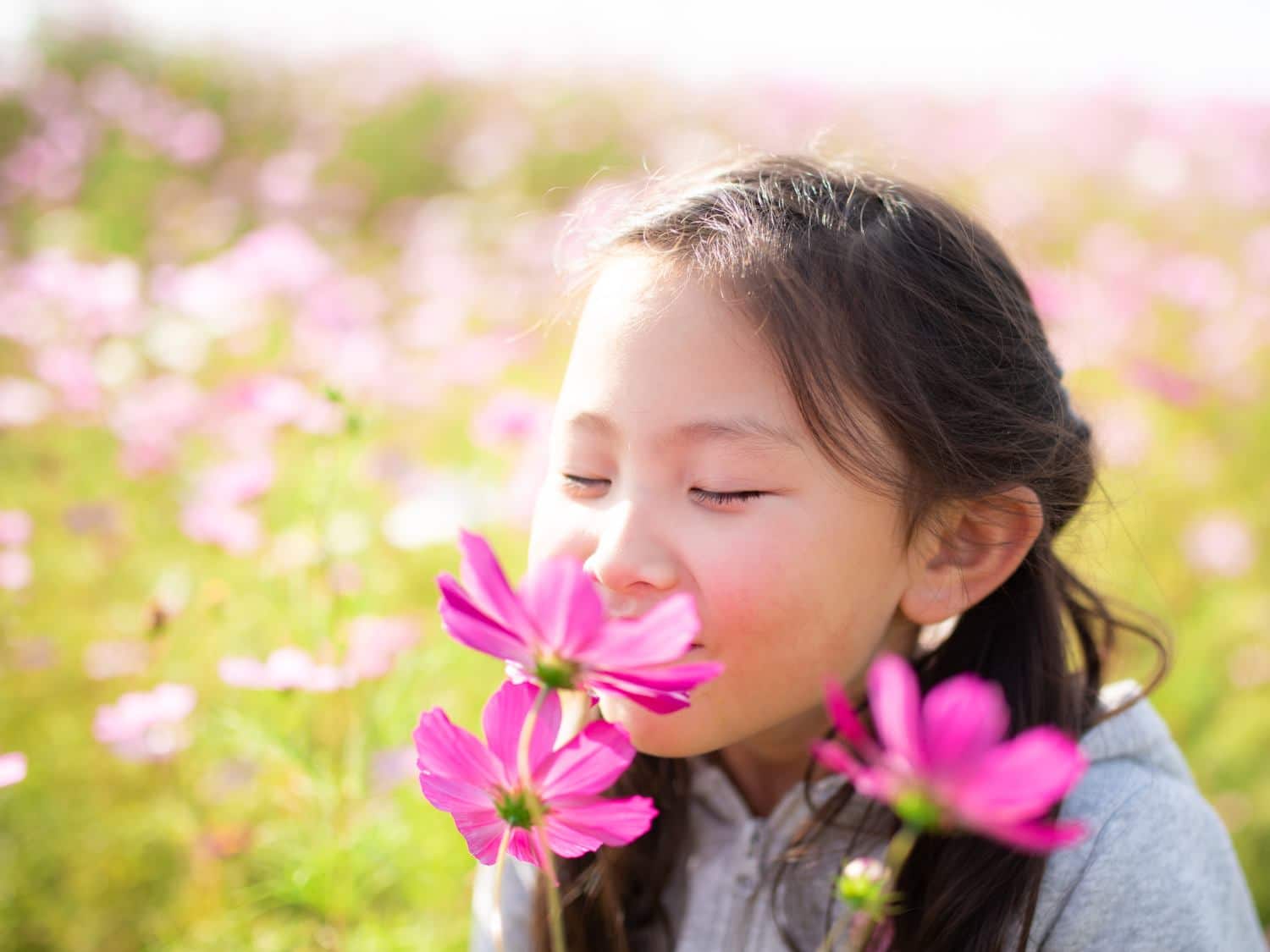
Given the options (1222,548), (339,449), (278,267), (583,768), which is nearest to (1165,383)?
(1222,548)

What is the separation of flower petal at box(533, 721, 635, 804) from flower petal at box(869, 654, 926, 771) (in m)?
0.15

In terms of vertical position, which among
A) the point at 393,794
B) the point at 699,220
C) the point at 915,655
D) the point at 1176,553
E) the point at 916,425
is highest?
the point at 699,220

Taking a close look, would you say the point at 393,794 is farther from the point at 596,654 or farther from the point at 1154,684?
the point at 596,654

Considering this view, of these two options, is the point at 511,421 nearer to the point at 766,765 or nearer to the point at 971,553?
the point at 766,765

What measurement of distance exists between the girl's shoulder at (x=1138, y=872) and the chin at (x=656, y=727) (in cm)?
33

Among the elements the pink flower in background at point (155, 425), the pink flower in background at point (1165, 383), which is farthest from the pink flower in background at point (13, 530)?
the pink flower in background at point (1165, 383)

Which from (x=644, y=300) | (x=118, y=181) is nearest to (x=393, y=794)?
(x=644, y=300)

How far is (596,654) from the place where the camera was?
0.43 metres

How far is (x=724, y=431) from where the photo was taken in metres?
0.74

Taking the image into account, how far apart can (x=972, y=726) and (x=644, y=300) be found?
0.50m

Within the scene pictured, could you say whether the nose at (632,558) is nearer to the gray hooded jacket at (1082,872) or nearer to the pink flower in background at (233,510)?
the gray hooded jacket at (1082,872)

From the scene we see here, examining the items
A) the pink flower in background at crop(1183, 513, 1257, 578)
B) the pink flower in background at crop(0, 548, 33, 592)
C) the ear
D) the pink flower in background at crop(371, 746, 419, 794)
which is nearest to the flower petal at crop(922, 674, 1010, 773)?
the ear

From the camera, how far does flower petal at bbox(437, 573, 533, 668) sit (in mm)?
454

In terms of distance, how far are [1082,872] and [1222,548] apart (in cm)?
130
